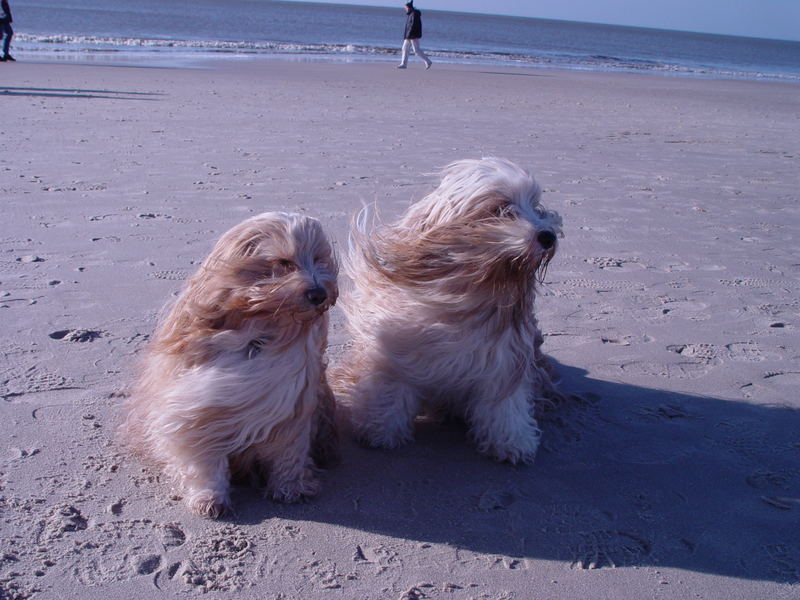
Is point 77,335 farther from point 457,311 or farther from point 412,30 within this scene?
point 412,30

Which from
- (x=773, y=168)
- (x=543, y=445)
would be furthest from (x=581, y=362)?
(x=773, y=168)

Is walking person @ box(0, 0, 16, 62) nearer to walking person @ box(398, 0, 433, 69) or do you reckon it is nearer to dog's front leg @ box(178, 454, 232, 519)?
walking person @ box(398, 0, 433, 69)

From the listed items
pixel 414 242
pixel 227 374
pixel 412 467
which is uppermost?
pixel 414 242

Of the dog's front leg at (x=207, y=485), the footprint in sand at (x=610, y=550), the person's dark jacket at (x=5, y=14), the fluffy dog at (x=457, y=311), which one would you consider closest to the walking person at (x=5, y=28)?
the person's dark jacket at (x=5, y=14)

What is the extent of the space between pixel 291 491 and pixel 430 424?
1.10 meters

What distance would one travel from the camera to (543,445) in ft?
12.9

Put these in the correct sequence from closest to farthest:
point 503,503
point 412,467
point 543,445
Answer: point 503,503 → point 412,467 → point 543,445

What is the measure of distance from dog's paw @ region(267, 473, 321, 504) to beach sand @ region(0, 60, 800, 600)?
39mm

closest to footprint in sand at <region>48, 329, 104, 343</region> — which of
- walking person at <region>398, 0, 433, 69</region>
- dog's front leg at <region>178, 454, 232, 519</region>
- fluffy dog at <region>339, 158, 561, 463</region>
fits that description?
fluffy dog at <region>339, 158, 561, 463</region>

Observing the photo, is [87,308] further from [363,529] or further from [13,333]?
[363,529]

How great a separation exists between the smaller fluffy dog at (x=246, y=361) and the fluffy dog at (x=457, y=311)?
1.87 ft

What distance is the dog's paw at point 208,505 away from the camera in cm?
306

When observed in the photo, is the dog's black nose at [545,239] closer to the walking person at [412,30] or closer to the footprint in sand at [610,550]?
the footprint in sand at [610,550]

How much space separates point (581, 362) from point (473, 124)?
8.78 m
